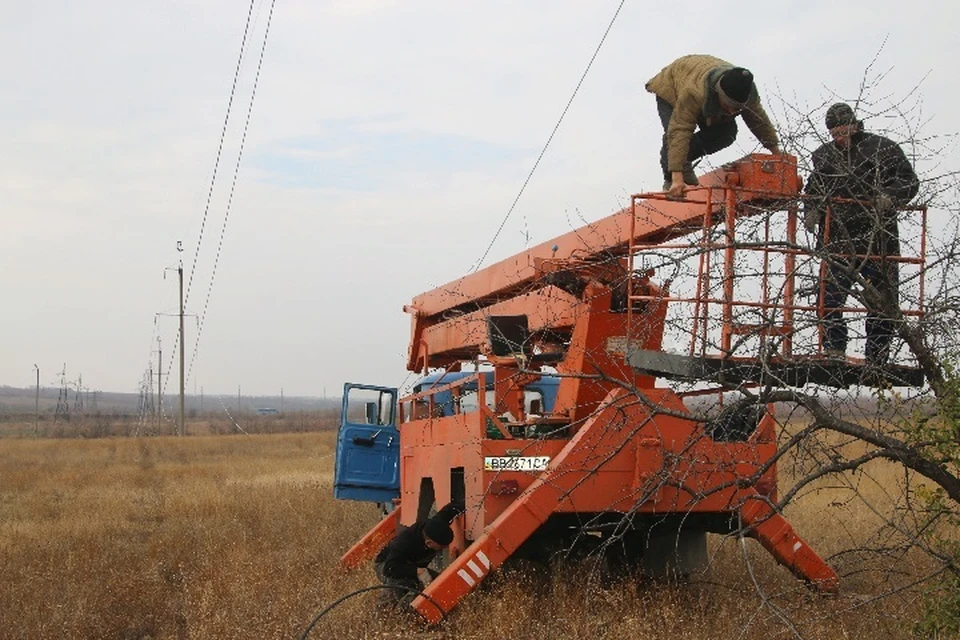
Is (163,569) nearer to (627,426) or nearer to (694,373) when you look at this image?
(627,426)

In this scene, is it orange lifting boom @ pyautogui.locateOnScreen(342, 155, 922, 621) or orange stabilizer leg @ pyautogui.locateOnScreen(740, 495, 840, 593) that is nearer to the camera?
orange lifting boom @ pyautogui.locateOnScreen(342, 155, 922, 621)

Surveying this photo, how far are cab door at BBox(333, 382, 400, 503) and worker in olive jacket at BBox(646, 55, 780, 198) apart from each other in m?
7.90

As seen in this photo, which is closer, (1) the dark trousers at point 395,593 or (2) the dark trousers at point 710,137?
(2) the dark trousers at point 710,137

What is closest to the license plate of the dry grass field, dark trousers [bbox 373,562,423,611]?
the dry grass field

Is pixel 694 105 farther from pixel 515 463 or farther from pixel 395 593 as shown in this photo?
pixel 395 593

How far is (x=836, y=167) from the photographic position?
6.75m

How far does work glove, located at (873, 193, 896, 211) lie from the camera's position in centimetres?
669

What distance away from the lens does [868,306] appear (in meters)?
6.59

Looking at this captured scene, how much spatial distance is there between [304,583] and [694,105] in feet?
22.1

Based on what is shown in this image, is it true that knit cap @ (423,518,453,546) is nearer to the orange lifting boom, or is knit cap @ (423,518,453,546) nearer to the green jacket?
the orange lifting boom

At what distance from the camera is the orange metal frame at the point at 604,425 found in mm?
7715

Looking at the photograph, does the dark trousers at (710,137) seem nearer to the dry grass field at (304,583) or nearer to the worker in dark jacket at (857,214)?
the worker in dark jacket at (857,214)

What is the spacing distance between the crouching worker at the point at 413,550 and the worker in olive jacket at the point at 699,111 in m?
3.33

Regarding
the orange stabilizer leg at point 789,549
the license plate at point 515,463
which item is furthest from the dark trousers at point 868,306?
the license plate at point 515,463
